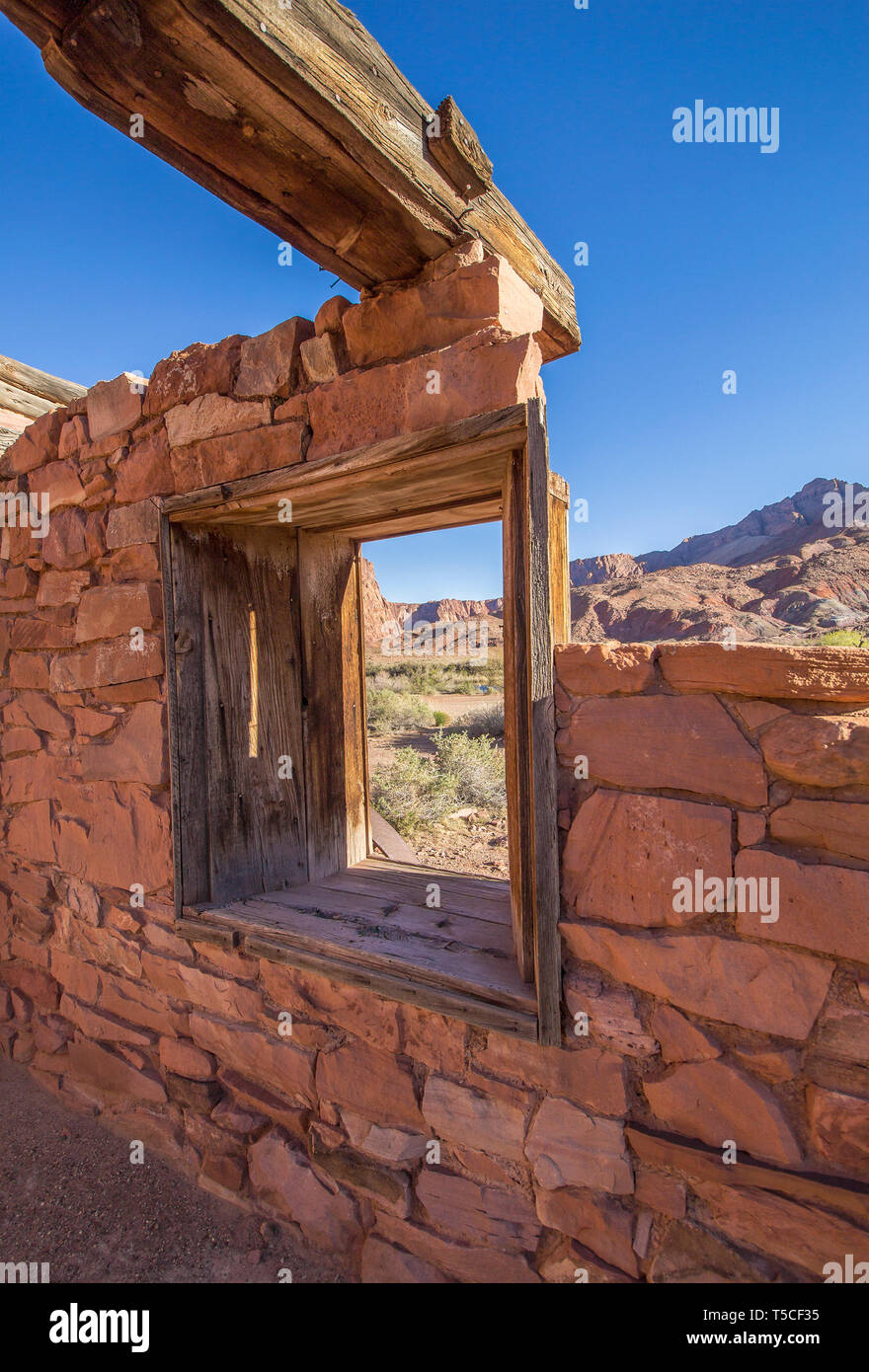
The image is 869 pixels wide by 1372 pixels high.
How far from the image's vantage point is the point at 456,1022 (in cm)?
168

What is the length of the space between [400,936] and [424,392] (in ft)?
5.15

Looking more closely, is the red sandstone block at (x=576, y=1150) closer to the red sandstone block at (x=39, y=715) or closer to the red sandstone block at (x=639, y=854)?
the red sandstone block at (x=639, y=854)

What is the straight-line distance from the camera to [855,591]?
58.5 feet

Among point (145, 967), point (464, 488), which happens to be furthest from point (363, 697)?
point (145, 967)

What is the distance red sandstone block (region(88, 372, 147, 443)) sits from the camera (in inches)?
89.4

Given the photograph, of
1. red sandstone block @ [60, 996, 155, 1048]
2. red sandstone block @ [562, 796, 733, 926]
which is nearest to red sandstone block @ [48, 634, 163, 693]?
red sandstone block @ [60, 996, 155, 1048]

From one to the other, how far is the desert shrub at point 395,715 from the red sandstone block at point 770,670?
7.69 m

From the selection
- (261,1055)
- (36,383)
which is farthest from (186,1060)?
(36,383)

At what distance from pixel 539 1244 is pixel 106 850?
195cm

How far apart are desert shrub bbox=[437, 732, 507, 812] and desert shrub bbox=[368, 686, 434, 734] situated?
92.2 inches

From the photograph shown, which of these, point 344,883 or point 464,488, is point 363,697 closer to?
point 344,883

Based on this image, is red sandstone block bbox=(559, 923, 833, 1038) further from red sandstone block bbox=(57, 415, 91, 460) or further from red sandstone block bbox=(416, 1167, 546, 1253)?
red sandstone block bbox=(57, 415, 91, 460)

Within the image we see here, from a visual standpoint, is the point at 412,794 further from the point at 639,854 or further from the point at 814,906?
the point at 814,906

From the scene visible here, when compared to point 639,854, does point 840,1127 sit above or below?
below
